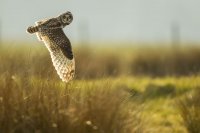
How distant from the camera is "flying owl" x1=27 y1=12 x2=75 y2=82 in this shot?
6961mm

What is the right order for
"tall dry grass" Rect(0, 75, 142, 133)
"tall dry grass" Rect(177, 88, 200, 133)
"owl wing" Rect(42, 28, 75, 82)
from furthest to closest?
"tall dry grass" Rect(177, 88, 200, 133), "owl wing" Rect(42, 28, 75, 82), "tall dry grass" Rect(0, 75, 142, 133)

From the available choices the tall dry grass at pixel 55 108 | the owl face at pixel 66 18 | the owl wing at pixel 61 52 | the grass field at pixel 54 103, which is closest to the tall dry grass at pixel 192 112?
the grass field at pixel 54 103

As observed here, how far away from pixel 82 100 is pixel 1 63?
2.88ft

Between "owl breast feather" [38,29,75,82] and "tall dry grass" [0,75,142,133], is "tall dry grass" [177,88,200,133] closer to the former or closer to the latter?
"tall dry grass" [0,75,142,133]

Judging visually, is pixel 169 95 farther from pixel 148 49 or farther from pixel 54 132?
pixel 148 49

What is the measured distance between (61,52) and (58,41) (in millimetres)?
108

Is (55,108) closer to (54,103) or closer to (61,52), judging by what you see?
(54,103)

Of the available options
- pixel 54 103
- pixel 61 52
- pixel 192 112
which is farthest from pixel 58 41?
pixel 192 112

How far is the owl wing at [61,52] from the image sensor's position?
6.95 meters

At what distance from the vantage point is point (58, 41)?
7.02 meters

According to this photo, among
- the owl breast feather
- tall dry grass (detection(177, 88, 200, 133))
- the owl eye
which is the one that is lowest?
tall dry grass (detection(177, 88, 200, 133))

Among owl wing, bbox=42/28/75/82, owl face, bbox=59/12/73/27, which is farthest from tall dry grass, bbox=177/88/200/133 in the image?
owl face, bbox=59/12/73/27

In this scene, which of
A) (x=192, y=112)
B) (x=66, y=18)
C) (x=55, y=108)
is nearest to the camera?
(x=55, y=108)

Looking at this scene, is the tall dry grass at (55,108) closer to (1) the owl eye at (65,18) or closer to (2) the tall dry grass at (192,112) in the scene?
(1) the owl eye at (65,18)
